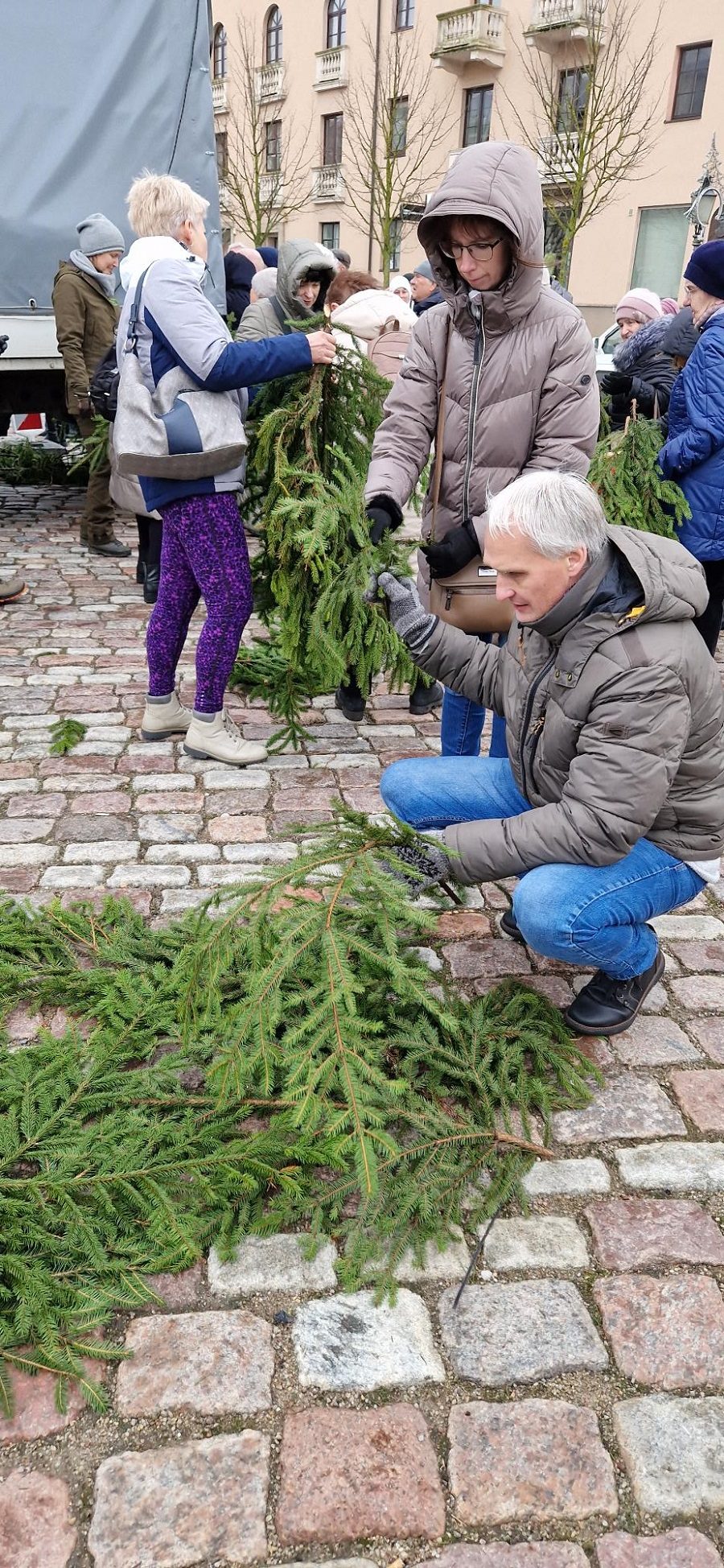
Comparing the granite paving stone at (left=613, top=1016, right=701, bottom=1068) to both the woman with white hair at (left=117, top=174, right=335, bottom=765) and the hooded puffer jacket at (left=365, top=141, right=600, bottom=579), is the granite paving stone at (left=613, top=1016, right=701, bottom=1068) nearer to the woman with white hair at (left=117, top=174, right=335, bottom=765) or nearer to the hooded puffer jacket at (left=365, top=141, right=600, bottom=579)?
the hooded puffer jacket at (left=365, top=141, right=600, bottom=579)

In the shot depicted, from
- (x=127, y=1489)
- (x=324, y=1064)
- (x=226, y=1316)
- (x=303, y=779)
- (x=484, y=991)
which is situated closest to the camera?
(x=127, y=1489)

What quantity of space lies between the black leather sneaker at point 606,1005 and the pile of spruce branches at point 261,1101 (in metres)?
0.10

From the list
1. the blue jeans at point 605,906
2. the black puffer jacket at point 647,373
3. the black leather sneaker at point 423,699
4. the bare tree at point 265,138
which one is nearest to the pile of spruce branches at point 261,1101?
the blue jeans at point 605,906

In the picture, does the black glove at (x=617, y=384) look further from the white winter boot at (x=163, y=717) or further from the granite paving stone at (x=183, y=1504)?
the granite paving stone at (x=183, y=1504)

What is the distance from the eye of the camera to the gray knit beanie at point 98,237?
808cm

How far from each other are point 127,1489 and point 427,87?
3871 centimetres

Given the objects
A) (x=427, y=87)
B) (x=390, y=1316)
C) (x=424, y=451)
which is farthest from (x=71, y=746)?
(x=427, y=87)

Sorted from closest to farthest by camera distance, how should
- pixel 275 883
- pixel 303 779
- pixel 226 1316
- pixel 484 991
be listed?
pixel 226 1316 → pixel 275 883 → pixel 484 991 → pixel 303 779

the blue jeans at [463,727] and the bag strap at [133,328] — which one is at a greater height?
the bag strap at [133,328]

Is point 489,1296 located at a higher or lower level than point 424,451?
lower

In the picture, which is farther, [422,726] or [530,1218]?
[422,726]

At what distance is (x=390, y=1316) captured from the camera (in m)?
2.45

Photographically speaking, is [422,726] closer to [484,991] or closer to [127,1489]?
[484,991]

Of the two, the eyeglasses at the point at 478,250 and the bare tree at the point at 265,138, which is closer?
the eyeglasses at the point at 478,250
